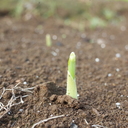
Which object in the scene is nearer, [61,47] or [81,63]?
[81,63]

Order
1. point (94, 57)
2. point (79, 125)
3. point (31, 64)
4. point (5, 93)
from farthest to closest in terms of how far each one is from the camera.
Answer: point (94, 57), point (31, 64), point (5, 93), point (79, 125)

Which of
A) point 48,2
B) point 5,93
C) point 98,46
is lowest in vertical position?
point 98,46

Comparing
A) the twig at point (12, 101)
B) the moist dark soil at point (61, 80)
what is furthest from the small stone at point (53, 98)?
the twig at point (12, 101)

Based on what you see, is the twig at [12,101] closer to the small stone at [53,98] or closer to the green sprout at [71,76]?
the small stone at [53,98]

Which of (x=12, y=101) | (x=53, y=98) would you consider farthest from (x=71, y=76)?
(x=12, y=101)

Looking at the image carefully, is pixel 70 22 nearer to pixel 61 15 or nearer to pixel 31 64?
pixel 61 15

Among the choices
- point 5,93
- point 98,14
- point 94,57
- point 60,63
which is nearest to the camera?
point 5,93

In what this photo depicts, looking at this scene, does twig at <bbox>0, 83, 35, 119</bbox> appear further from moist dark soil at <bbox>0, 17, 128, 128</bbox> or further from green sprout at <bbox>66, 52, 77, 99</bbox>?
green sprout at <bbox>66, 52, 77, 99</bbox>

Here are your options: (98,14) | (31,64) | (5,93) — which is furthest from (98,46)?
(98,14)

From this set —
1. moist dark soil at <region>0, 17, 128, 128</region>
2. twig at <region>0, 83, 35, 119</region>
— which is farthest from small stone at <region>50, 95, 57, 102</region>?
twig at <region>0, 83, 35, 119</region>
